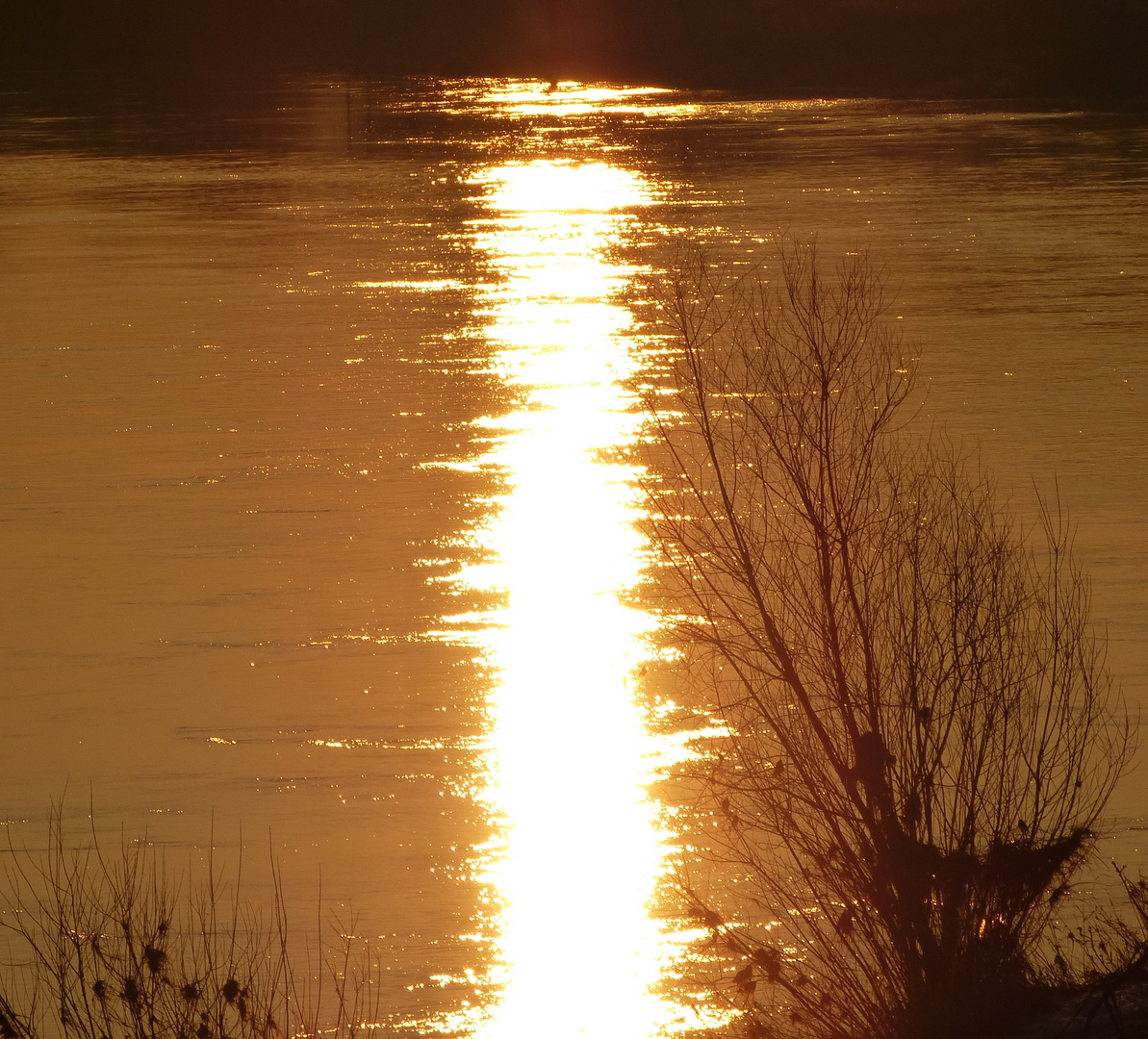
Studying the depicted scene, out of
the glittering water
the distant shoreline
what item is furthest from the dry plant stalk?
the distant shoreline

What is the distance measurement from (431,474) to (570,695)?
7.35m

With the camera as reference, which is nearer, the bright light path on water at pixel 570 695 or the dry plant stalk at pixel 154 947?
the dry plant stalk at pixel 154 947

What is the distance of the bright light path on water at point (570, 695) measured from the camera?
12.4 m

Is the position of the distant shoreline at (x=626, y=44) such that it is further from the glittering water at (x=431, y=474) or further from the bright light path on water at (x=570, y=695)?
the bright light path on water at (x=570, y=695)

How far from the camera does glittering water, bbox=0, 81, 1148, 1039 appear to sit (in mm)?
14359

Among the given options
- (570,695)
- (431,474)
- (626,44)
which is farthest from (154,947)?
(626,44)

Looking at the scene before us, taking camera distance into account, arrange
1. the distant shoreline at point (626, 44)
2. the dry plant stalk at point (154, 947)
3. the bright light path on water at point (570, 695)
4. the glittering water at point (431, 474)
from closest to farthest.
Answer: the dry plant stalk at point (154, 947)
the bright light path on water at point (570, 695)
the glittering water at point (431, 474)
the distant shoreline at point (626, 44)

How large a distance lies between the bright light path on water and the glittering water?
39 millimetres

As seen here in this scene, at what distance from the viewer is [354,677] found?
1753 cm

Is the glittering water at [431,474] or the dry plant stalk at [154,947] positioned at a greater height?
the glittering water at [431,474]

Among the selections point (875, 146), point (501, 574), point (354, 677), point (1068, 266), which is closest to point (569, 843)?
point (354, 677)

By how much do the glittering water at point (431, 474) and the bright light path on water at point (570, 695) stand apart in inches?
1.6

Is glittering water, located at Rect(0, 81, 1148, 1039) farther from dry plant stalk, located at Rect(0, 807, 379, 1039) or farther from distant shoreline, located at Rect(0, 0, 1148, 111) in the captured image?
distant shoreline, located at Rect(0, 0, 1148, 111)

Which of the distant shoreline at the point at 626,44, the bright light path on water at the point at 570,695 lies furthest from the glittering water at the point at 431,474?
the distant shoreline at the point at 626,44
